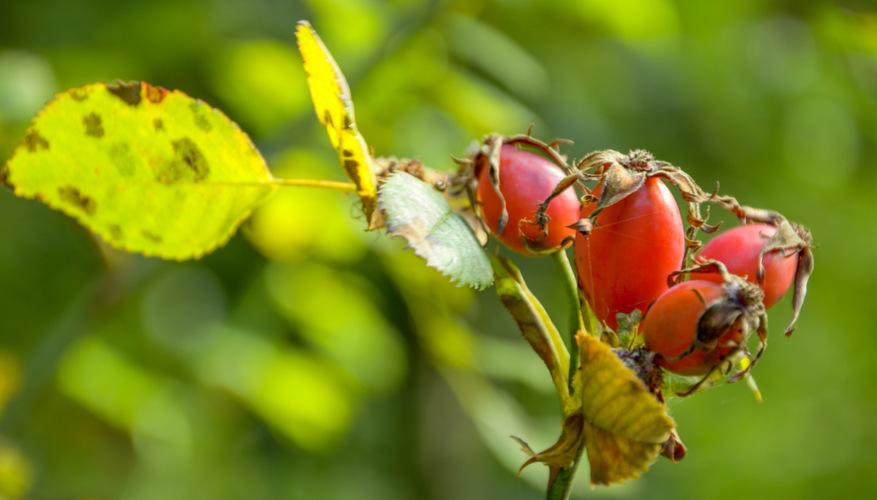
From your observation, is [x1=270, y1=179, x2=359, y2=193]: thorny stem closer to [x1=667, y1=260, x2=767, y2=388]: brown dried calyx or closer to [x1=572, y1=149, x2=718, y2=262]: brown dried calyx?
[x1=572, y1=149, x2=718, y2=262]: brown dried calyx

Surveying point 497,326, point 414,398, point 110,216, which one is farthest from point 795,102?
point 110,216

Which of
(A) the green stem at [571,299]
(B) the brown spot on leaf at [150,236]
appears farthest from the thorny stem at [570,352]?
(B) the brown spot on leaf at [150,236]

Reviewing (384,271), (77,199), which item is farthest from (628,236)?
(384,271)

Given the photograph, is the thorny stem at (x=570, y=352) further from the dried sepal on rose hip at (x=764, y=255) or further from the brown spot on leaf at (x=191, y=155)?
the brown spot on leaf at (x=191, y=155)

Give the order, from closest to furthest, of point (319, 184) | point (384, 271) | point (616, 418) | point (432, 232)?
point (616, 418) → point (432, 232) → point (319, 184) → point (384, 271)

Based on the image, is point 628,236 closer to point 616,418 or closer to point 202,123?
point 616,418

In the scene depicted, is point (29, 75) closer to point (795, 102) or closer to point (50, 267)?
point (50, 267)

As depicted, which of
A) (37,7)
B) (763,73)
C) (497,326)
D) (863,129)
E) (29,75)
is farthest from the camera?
(497,326)
